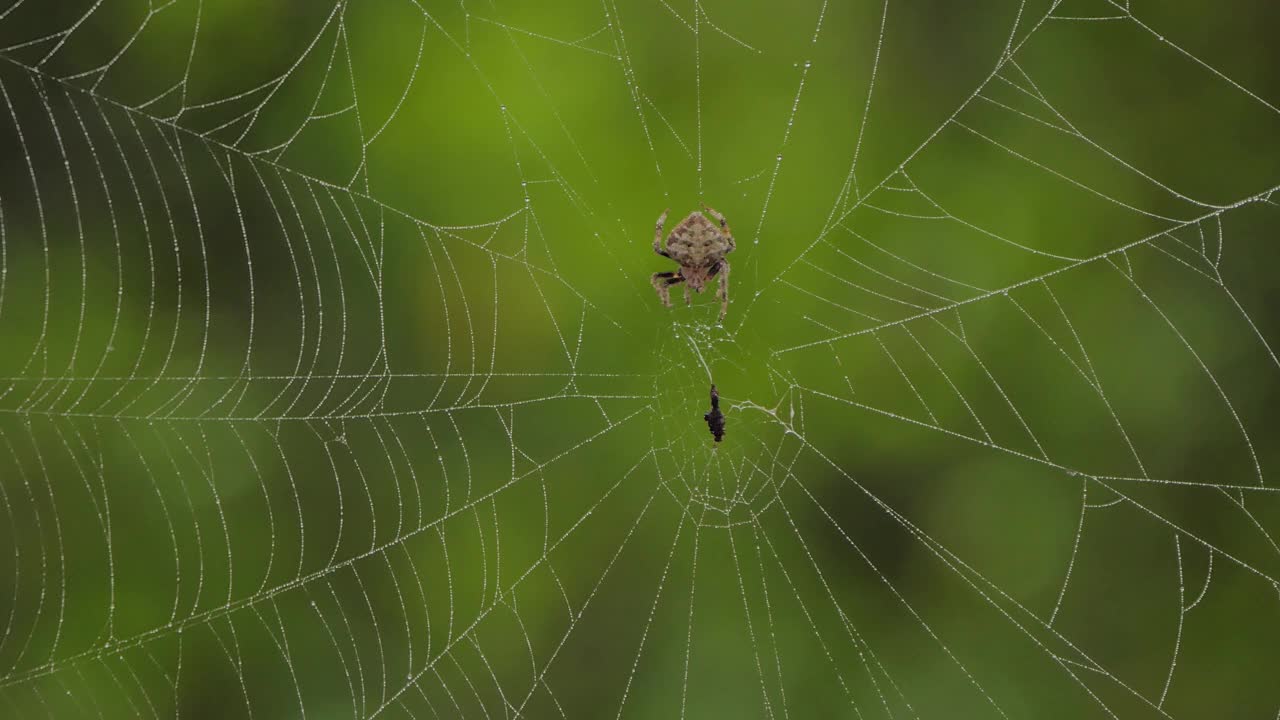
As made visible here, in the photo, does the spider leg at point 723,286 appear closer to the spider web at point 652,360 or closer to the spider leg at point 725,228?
the spider leg at point 725,228

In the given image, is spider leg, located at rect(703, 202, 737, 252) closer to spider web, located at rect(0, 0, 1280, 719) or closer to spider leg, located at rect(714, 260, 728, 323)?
spider leg, located at rect(714, 260, 728, 323)

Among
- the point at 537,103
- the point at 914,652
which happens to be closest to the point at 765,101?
the point at 537,103

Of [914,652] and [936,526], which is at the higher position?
[936,526]

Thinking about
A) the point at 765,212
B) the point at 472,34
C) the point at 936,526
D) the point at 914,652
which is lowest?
the point at 914,652

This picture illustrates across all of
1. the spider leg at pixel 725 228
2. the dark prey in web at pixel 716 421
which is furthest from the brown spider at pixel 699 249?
the dark prey in web at pixel 716 421

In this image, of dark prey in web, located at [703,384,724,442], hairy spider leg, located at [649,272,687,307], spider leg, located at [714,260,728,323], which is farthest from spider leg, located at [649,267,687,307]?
dark prey in web, located at [703,384,724,442]

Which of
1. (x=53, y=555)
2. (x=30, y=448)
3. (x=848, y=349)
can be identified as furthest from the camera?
(x=848, y=349)

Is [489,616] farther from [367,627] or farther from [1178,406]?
[1178,406]
